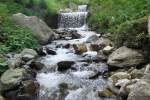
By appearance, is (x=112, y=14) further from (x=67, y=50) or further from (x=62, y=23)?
(x=62, y=23)

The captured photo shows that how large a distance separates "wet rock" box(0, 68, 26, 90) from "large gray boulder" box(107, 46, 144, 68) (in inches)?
107

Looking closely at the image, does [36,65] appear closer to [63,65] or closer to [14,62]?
[14,62]

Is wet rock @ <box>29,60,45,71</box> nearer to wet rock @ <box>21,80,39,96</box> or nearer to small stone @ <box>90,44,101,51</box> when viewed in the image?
wet rock @ <box>21,80,39,96</box>

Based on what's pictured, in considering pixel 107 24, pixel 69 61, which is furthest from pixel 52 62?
pixel 107 24

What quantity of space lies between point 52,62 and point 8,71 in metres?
2.24

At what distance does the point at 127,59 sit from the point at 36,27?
21.1 ft

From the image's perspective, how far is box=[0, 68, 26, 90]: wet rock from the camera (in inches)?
378

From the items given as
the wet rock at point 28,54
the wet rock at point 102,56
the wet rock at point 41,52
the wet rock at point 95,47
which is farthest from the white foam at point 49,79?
the wet rock at point 95,47

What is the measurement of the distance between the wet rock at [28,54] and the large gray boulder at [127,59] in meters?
2.96

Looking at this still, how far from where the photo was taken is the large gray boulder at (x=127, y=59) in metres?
10.5

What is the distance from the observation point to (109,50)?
12.1m

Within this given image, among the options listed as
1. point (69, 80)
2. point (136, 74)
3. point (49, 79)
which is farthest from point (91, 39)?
point (136, 74)

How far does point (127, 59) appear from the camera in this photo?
10.5 m

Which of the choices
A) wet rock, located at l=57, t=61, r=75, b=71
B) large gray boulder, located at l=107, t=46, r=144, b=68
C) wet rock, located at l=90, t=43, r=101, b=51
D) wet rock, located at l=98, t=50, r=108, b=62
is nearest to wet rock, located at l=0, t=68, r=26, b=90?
wet rock, located at l=57, t=61, r=75, b=71
